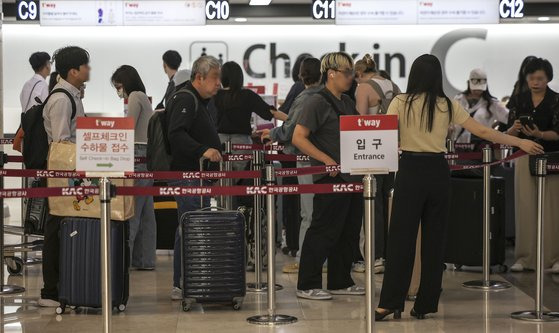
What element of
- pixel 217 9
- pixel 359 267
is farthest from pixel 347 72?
pixel 217 9

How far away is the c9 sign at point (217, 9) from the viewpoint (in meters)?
14.4

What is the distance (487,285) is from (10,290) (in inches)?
143

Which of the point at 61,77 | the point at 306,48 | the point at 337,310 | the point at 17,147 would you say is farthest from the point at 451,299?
the point at 306,48

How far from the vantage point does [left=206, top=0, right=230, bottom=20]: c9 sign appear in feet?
47.2

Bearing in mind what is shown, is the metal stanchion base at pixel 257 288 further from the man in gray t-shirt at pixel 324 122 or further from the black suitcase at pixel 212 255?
the man in gray t-shirt at pixel 324 122

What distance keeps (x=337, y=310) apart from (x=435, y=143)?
4.71 feet

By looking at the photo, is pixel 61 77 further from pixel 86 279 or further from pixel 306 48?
pixel 306 48

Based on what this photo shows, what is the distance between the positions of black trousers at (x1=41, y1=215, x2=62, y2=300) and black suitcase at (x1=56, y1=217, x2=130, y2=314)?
0.68 feet

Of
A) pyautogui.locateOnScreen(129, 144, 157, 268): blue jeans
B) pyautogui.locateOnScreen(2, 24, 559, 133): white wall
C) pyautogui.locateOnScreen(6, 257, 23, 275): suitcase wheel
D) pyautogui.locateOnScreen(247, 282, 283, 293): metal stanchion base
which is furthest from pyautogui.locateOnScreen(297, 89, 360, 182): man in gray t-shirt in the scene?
pyautogui.locateOnScreen(2, 24, 559, 133): white wall

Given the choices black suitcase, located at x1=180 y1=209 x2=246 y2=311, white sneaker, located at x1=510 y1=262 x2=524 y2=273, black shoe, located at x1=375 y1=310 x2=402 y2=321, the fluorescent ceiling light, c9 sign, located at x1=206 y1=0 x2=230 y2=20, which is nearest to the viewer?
black shoe, located at x1=375 y1=310 x2=402 y2=321

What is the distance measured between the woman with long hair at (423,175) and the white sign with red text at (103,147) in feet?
5.70

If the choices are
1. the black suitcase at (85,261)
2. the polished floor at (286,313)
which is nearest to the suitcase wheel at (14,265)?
the polished floor at (286,313)

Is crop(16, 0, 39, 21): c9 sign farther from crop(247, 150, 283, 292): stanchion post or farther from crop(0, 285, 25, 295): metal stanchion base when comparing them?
crop(247, 150, 283, 292): stanchion post

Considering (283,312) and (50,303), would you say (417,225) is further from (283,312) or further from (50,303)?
(50,303)
